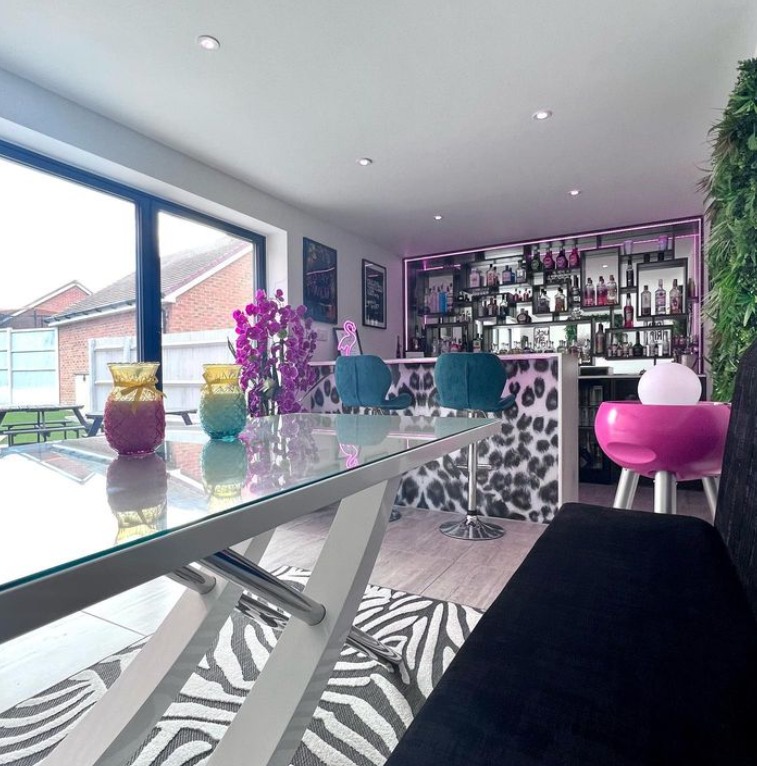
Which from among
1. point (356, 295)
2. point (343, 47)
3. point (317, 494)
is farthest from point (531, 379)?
point (317, 494)

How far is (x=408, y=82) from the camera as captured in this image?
271cm

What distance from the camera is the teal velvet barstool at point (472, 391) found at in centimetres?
298

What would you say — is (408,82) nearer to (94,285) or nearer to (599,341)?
(94,285)

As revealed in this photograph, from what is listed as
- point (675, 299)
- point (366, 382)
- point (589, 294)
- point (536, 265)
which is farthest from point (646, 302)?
point (366, 382)

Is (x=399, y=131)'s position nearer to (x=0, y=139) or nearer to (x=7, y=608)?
(x=0, y=139)

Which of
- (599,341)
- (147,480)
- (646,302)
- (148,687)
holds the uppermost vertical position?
(646,302)

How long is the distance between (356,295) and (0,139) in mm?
3300

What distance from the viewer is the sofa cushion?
1.85 feet

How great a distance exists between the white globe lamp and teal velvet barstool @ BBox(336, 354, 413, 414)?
5.94 ft

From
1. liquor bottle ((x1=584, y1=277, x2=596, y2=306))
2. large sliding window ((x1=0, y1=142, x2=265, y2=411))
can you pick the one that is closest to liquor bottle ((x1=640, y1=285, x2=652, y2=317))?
liquor bottle ((x1=584, y1=277, x2=596, y2=306))

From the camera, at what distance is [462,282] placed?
252 inches

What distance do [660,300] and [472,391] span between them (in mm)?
3595

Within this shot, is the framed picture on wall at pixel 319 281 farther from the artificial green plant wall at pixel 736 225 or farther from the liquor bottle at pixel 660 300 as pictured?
the liquor bottle at pixel 660 300

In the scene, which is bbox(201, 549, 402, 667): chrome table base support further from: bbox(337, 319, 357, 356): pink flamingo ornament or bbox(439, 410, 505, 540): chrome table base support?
bbox(337, 319, 357, 356): pink flamingo ornament
